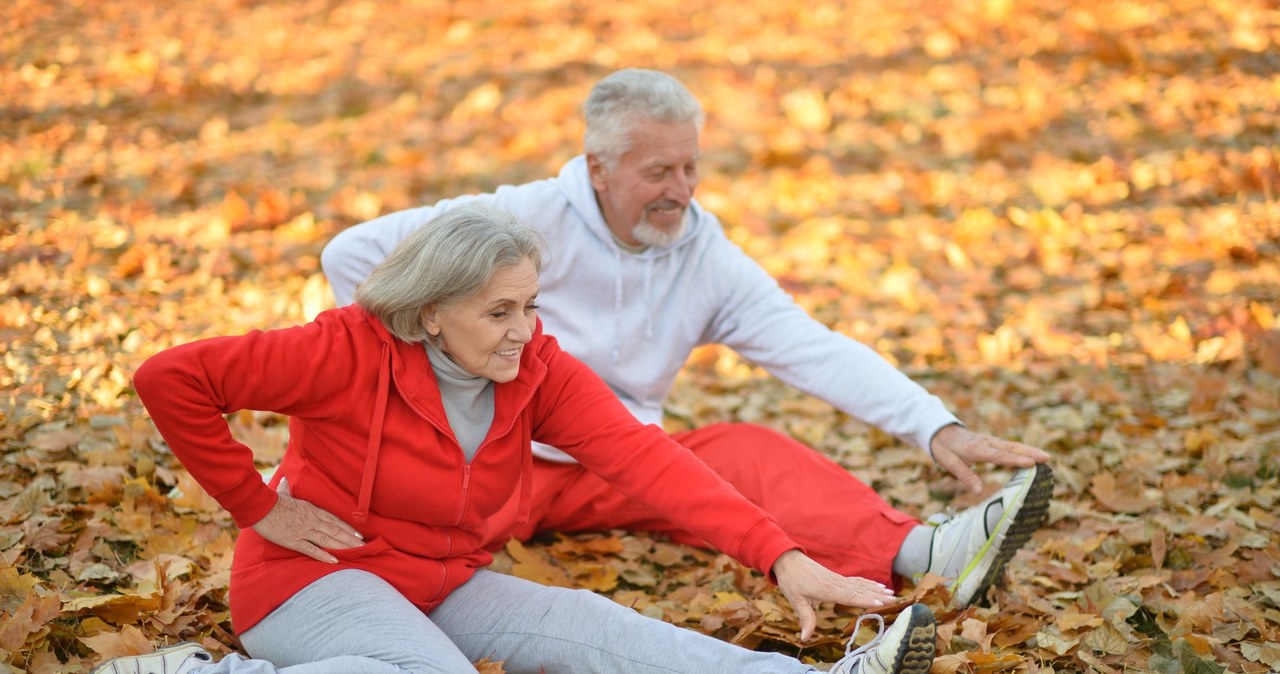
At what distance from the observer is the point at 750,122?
8.66 meters

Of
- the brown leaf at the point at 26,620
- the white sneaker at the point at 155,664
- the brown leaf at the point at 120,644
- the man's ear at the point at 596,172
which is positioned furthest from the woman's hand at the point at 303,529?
the man's ear at the point at 596,172

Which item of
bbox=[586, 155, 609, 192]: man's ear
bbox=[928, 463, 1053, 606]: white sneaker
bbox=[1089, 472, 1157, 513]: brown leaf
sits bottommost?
bbox=[1089, 472, 1157, 513]: brown leaf

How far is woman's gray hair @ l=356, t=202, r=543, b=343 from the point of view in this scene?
8.39ft

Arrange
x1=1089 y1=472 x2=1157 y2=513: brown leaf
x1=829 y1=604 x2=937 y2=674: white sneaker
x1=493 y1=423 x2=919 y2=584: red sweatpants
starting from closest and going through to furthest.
Result: 1. x1=829 y1=604 x2=937 y2=674: white sneaker
2. x1=493 y1=423 x2=919 y2=584: red sweatpants
3. x1=1089 y1=472 x2=1157 y2=513: brown leaf

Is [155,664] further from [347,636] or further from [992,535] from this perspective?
→ [992,535]

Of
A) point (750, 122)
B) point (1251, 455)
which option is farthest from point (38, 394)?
point (750, 122)

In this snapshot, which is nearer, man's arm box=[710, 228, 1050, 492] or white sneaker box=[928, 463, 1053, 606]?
white sneaker box=[928, 463, 1053, 606]

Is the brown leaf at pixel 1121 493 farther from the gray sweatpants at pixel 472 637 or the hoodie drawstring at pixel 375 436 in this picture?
the hoodie drawstring at pixel 375 436

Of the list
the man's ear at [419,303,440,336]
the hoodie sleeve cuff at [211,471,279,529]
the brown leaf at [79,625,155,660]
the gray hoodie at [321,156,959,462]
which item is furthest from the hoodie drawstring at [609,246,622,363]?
the brown leaf at [79,625,155,660]

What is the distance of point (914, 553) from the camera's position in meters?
3.31

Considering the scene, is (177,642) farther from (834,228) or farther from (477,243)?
(834,228)

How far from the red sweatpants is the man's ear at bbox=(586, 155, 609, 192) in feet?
2.88

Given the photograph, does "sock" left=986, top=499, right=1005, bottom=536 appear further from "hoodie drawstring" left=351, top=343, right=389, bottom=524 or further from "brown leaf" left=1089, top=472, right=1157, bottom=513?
"hoodie drawstring" left=351, top=343, right=389, bottom=524

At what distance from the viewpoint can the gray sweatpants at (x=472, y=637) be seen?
243 cm
